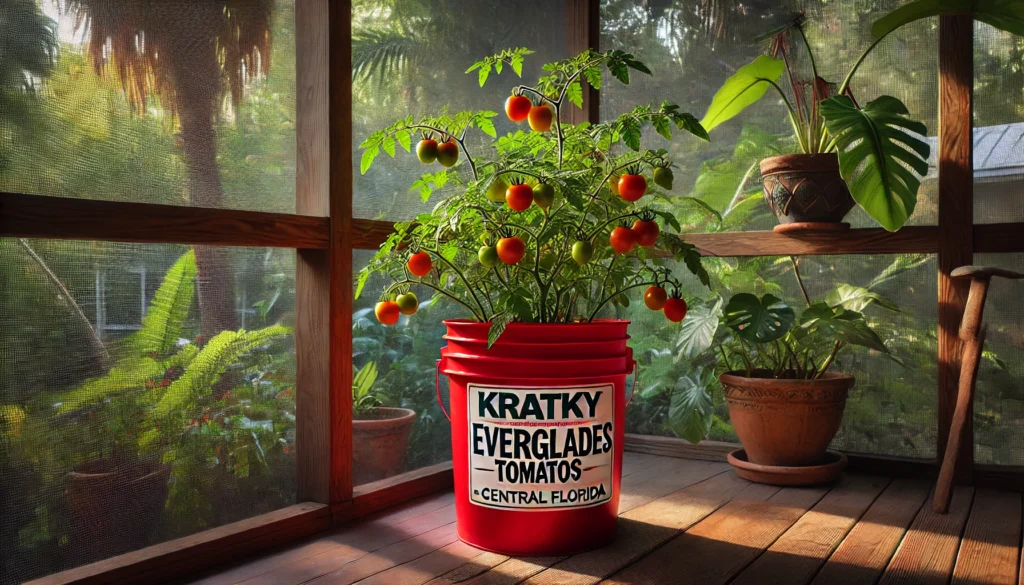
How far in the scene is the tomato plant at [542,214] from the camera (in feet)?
5.69

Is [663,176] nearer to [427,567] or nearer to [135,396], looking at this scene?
[427,567]

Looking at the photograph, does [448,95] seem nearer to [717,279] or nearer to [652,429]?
[717,279]

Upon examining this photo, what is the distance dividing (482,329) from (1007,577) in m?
1.24

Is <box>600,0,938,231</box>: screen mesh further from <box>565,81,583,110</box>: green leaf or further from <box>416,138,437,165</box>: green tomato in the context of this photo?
<box>416,138,437,165</box>: green tomato

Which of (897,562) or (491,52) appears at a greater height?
(491,52)

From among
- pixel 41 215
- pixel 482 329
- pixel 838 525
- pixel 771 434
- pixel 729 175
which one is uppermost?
pixel 729 175

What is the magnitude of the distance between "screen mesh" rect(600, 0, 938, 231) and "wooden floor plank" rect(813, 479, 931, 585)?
913 mm

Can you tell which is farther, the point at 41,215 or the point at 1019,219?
the point at 1019,219

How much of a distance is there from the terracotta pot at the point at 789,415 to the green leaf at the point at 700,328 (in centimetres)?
20

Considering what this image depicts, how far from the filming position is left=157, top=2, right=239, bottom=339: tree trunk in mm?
1756

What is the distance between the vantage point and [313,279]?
2049 millimetres

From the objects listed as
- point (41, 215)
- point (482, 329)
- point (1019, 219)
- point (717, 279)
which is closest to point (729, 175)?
point (717, 279)

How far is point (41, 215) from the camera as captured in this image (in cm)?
145

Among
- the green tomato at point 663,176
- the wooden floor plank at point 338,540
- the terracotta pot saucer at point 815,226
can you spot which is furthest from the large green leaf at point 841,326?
the wooden floor plank at point 338,540
